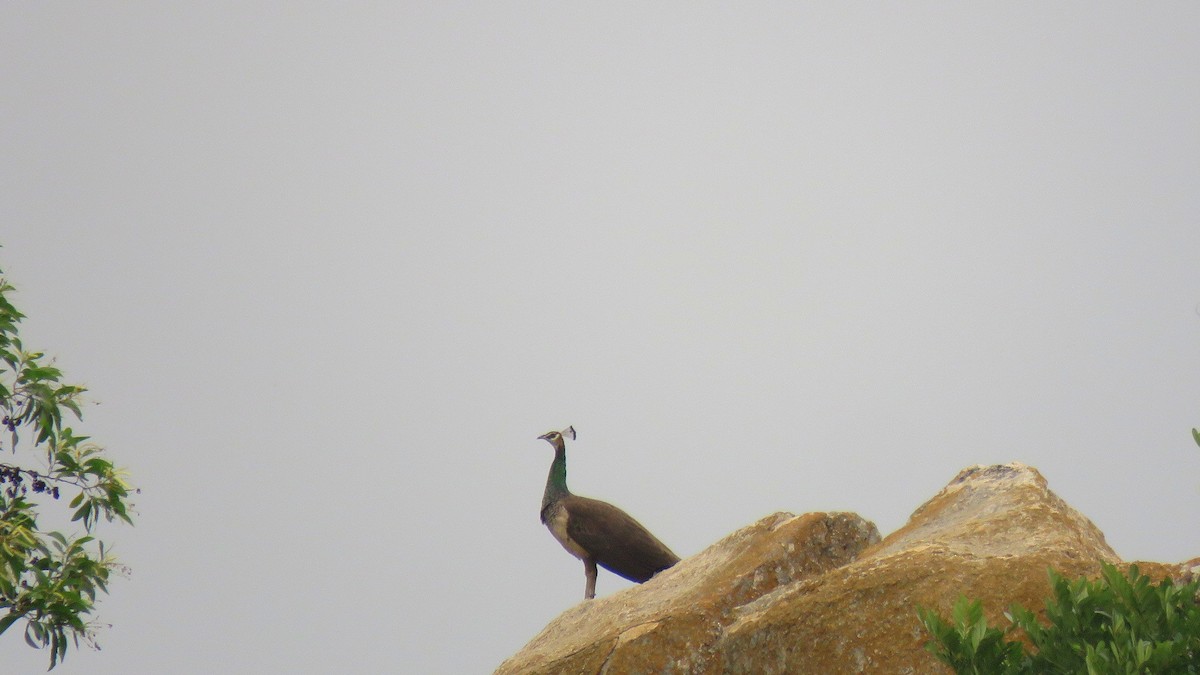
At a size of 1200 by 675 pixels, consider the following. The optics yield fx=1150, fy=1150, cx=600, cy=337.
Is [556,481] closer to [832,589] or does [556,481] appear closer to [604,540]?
[604,540]

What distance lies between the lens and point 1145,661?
5621 mm

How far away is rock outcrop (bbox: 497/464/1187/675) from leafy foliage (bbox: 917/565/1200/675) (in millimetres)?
2590

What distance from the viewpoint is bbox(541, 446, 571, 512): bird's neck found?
16.7 metres

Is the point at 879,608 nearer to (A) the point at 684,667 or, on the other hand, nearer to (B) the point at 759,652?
(B) the point at 759,652

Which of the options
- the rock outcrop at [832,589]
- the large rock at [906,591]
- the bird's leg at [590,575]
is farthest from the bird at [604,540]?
the large rock at [906,591]

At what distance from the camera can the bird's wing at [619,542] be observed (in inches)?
596

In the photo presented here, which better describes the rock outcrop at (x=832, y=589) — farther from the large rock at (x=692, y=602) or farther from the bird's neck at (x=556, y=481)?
the bird's neck at (x=556, y=481)

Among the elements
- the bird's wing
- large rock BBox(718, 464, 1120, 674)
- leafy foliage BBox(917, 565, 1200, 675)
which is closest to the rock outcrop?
large rock BBox(718, 464, 1120, 674)

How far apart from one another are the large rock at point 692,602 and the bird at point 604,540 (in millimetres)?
2454

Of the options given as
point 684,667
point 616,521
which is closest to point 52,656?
point 684,667

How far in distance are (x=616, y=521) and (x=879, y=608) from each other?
653cm

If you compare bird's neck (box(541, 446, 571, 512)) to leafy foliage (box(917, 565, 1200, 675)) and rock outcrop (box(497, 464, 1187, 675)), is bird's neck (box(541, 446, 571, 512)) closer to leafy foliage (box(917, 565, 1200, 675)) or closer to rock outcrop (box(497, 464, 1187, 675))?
rock outcrop (box(497, 464, 1187, 675))

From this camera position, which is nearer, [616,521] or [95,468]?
[95,468]

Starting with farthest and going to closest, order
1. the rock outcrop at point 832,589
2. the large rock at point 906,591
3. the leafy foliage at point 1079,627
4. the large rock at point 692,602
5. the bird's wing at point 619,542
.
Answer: the bird's wing at point 619,542 < the large rock at point 692,602 < the rock outcrop at point 832,589 < the large rock at point 906,591 < the leafy foliage at point 1079,627
